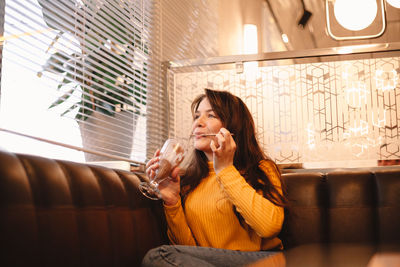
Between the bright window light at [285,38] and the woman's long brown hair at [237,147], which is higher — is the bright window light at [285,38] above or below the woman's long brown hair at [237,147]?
above

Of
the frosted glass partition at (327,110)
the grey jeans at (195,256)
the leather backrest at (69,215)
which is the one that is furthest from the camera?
the frosted glass partition at (327,110)

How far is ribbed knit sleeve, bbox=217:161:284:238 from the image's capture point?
4.58 ft

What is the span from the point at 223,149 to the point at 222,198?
0.61 ft

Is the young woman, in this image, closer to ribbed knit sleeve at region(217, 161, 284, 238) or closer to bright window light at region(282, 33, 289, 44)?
ribbed knit sleeve at region(217, 161, 284, 238)

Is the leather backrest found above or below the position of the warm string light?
below

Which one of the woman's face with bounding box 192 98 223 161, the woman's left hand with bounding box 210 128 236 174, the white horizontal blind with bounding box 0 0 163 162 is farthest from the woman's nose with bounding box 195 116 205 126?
the white horizontal blind with bounding box 0 0 163 162

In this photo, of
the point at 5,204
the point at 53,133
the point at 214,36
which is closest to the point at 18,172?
the point at 5,204

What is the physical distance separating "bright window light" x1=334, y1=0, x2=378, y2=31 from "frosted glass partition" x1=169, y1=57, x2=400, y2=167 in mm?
222

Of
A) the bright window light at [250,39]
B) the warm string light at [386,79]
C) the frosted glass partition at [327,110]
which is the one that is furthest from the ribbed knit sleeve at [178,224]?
the bright window light at [250,39]

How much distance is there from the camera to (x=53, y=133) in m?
1.77

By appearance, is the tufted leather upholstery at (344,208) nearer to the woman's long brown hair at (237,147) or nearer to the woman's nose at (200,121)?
the woman's long brown hair at (237,147)

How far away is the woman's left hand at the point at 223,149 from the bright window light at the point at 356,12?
4.52 feet

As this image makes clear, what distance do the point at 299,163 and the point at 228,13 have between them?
94.3 inches

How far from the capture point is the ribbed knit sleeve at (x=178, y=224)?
4.99ft
